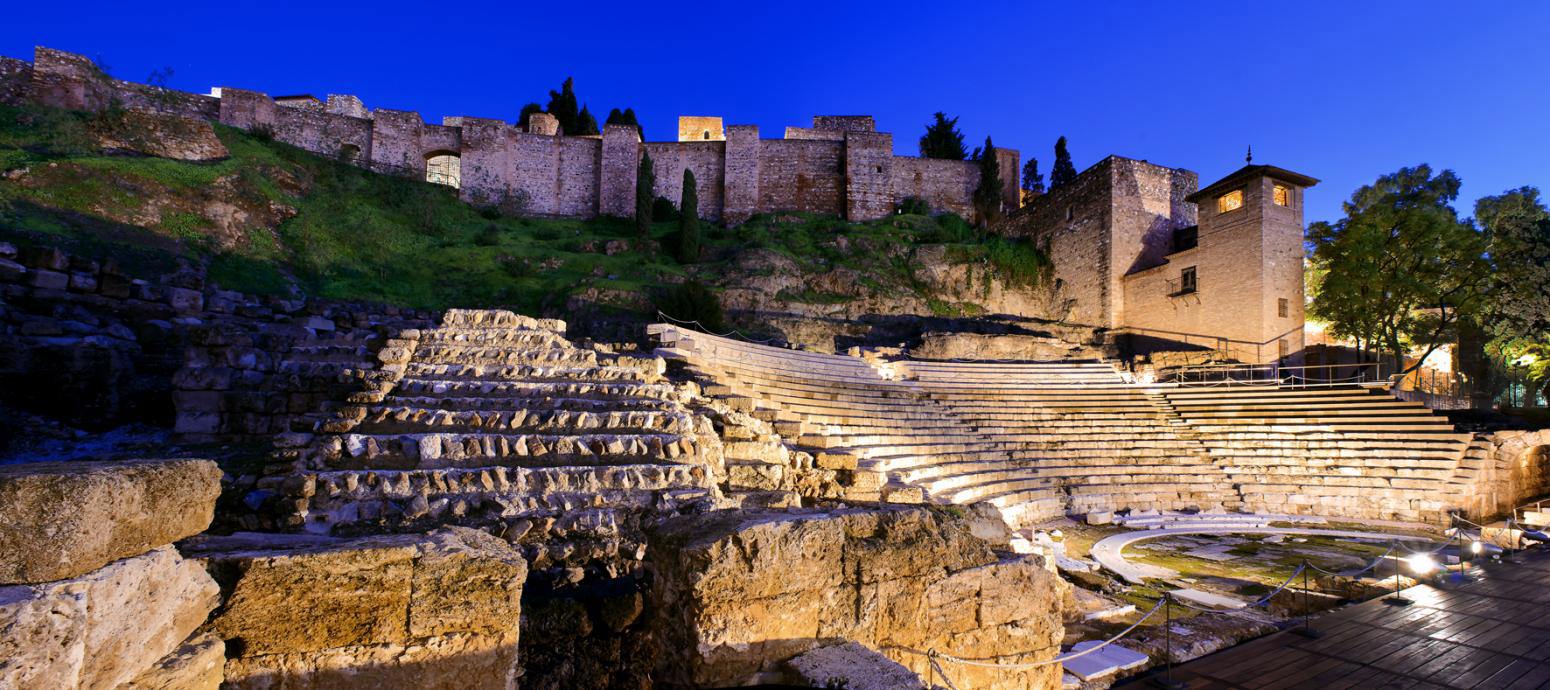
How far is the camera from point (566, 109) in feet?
137

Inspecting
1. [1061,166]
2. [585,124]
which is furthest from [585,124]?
[1061,166]

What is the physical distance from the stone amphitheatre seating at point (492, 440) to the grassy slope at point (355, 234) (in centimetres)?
1256

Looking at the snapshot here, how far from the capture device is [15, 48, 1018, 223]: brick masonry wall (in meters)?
32.4

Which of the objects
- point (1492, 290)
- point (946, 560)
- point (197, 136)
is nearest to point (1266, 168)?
point (1492, 290)

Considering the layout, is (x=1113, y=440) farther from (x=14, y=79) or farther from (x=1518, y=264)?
(x=14, y=79)

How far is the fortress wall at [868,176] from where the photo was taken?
119 feet

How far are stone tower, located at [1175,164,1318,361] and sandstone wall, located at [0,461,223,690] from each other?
88.2 ft

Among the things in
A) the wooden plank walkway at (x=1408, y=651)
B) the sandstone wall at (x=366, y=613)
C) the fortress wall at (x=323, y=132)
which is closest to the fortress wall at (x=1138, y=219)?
the wooden plank walkway at (x=1408, y=651)

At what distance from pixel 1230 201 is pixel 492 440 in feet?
88.7

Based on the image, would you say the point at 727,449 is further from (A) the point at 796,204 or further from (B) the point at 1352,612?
(A) the point at 796,204

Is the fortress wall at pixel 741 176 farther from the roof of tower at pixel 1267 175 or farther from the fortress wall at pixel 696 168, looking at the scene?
the roof of tower at pixel 1267 175

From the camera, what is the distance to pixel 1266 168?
21.8m

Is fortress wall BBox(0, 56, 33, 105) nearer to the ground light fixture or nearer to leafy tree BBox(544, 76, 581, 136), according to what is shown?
leafy tree BBox(544, 76, 581, 136)

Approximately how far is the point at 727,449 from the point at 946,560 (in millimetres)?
3728
